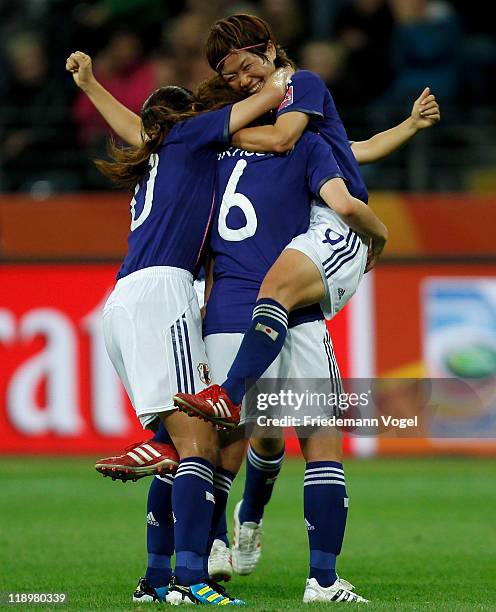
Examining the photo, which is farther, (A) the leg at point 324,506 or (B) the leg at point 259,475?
(B) the leg at point 259,475

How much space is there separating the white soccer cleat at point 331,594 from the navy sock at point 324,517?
2cm

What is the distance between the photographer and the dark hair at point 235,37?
17.5ft

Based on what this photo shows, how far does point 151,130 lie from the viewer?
5355 millimetres

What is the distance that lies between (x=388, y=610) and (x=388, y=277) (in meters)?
6.28

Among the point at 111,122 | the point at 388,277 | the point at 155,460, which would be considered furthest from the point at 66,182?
the point at 155,460

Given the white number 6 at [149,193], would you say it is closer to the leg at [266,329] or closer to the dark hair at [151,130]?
the dark hair at [151,130]

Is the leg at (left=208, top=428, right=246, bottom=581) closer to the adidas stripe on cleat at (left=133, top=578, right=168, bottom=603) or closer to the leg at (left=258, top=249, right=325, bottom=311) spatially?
the adidas stripe on cleat at (left=133, top=578, right=168, bottom=603)

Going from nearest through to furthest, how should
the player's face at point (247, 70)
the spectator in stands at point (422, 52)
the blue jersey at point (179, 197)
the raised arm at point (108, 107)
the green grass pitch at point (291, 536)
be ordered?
1. the blue jersey at point (179, 197)
2. the player's face at point (247, 70)
3. the green grass pitch at point (291, 536)
4. the raised arm at point (108, 107)
5. the spectator in stands at point (422, 52)

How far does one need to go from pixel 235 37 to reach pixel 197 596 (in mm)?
2157

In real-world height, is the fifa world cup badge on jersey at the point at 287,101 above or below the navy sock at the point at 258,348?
above

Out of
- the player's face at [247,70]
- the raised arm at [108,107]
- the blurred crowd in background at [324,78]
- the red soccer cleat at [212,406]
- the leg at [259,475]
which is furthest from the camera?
the blurred crowd in background at [324,78]

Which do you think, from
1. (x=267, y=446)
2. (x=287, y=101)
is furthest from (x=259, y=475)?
(x=287, y=101)

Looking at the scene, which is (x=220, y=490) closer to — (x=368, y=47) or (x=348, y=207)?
(x=348, y=207)

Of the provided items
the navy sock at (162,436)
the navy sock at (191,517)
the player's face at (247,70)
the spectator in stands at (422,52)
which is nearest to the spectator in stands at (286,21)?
the spectator in stands at (422,52)
